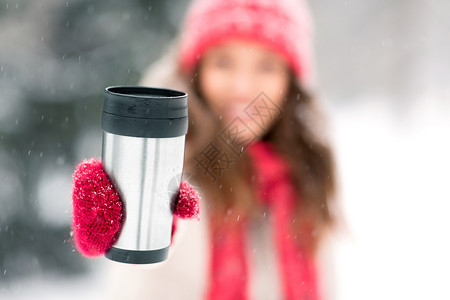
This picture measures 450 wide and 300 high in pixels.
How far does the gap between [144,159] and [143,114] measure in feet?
0.19

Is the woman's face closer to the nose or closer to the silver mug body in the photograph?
the nose

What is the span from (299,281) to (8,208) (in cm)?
100

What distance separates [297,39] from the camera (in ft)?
4.12

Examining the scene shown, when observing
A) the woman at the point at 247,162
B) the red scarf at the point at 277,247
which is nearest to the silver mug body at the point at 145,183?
the woman at the point at 247,162

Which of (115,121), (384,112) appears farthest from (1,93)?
(384,112)

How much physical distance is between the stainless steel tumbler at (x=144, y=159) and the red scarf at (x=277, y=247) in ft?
2.28

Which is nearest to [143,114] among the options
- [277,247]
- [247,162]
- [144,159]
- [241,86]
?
[144,159]

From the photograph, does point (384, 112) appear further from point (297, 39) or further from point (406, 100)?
point (297, 39)

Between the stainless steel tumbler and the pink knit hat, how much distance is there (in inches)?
22.2

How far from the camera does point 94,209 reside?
65 centimetres

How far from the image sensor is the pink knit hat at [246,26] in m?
1.19

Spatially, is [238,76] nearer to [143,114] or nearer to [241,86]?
[241,86]

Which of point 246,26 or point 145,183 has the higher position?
point 246,26

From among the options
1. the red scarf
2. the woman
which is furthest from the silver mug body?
the red scarf
